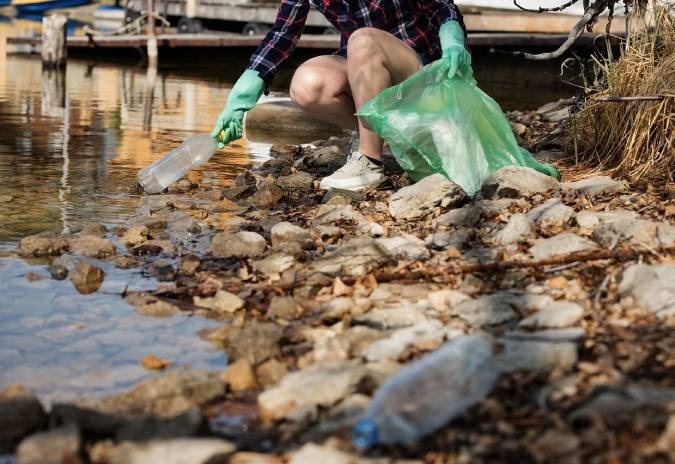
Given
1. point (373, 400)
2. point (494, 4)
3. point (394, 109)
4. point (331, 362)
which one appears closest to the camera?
point (373, 400)

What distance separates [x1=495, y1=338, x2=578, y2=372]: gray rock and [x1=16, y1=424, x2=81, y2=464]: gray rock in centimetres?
98

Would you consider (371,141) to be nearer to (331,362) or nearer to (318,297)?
(318,297)

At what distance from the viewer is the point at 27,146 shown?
6633mm

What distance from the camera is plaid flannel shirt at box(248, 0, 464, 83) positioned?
15.1 ft

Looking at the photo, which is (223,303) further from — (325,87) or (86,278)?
(325,87)

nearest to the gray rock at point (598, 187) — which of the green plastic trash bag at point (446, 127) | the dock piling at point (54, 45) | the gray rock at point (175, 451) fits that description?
the green plastic trash bag at point (446, 127)

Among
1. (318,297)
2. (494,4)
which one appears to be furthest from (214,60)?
(318,297)

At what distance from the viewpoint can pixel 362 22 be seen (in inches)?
186

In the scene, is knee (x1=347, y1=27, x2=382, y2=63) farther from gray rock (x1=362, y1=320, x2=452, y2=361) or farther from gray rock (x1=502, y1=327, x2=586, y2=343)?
gray rock (x1=502, y1=327, x2=586, y2=343)

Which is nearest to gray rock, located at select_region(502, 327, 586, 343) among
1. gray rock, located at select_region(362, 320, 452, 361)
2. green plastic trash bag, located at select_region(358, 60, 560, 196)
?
gray rock, located at select_region(362, 320, 452, 361)

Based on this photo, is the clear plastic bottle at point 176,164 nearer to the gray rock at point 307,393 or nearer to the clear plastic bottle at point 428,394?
the gray rock at point 307,393

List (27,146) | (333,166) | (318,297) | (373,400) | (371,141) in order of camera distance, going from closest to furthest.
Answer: (373,400) < (318,297) < (371,141) < (333,166) < (27,146)

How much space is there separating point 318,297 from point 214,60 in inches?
545

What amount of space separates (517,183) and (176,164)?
211 cm
